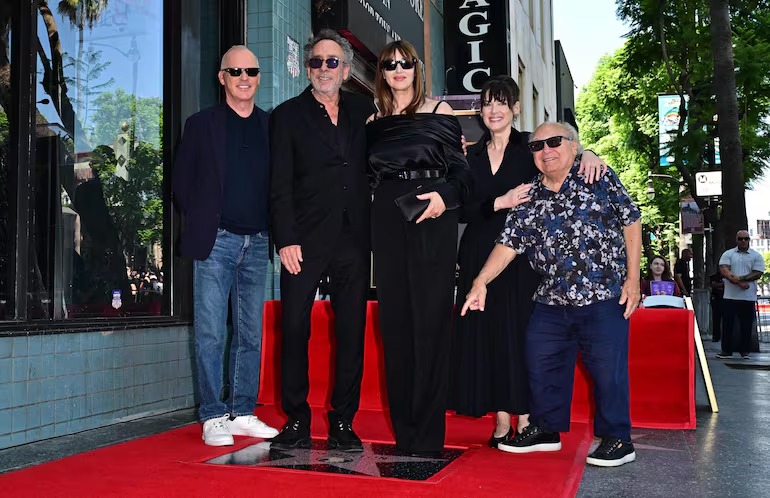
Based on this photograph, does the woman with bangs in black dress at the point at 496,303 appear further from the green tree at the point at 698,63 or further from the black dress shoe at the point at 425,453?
the green tree at the point at 698,63

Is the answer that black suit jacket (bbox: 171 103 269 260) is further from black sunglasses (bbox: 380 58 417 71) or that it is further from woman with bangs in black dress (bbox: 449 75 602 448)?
woman with bangs in black dress (bbox: 449 75 602 448)

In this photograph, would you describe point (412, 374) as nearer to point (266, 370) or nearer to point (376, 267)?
point (376, 267)

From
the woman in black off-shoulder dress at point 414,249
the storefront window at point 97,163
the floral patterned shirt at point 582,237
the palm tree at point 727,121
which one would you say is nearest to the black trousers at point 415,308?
the woman in black off-shoulder dress at point 414,249

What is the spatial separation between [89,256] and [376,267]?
8.42ft

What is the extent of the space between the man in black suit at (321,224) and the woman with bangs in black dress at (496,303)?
2.02 ft

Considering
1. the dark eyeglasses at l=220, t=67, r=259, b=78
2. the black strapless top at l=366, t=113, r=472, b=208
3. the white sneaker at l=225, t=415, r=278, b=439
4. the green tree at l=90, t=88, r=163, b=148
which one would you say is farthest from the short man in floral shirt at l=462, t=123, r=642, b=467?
the green tree at l=90, t=88, r=163, b=148

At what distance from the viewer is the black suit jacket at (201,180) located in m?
4.50

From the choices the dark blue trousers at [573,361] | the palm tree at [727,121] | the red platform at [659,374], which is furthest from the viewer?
the palm tree at [727,121]

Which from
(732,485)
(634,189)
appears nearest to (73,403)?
(732,485)

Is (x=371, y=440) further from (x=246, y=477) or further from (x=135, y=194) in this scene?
(x=135, y=194)

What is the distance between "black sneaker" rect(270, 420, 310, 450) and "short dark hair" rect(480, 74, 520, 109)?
203cm

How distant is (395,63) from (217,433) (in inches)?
87.4

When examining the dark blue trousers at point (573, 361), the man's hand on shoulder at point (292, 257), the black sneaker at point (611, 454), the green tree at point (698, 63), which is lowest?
the black sneaker at point (611, 454)

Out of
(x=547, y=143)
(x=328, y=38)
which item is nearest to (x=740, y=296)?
(x=547, y=143)
